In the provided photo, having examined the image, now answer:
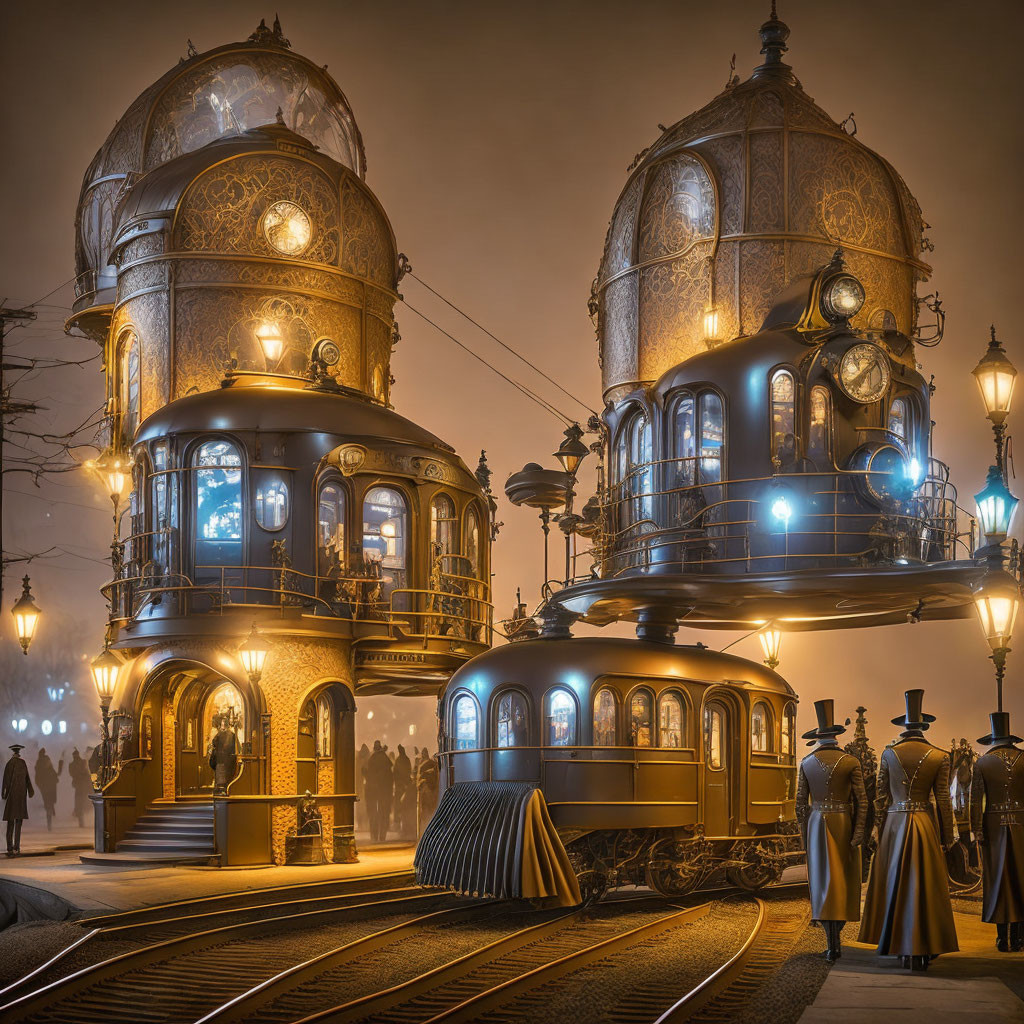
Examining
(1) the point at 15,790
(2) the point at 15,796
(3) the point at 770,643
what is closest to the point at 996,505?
(3) the point at 770,643

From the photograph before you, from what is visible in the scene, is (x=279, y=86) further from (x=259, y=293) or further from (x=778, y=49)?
(x=778, y=49)

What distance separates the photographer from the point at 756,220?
24.4 meters

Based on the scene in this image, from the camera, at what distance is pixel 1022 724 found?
3397 centimetres

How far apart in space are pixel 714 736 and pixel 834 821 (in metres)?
6.82

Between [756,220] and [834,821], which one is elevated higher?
[756,220]

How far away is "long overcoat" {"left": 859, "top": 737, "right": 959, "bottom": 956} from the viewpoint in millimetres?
12938

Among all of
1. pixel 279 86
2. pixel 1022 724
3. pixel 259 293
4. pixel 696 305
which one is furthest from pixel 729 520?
pixel 279 86

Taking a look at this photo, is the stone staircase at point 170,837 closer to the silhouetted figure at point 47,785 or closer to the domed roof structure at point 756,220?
the domed roof structure at point 756,220

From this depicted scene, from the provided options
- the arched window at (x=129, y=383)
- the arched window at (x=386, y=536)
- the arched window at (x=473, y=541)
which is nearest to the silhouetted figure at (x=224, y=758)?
the arched window at (x=386, y=536)

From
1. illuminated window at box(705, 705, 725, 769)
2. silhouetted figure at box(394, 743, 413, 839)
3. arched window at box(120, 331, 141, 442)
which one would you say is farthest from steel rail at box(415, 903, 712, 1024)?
silhouetted figure at box(394, 743, 413, 839)

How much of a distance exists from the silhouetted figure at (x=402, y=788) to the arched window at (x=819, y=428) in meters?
18.7

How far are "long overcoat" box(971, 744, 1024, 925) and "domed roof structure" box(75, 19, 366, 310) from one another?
82.9ft

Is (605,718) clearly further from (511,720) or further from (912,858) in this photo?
(912,858)

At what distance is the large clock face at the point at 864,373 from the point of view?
2116 cm
